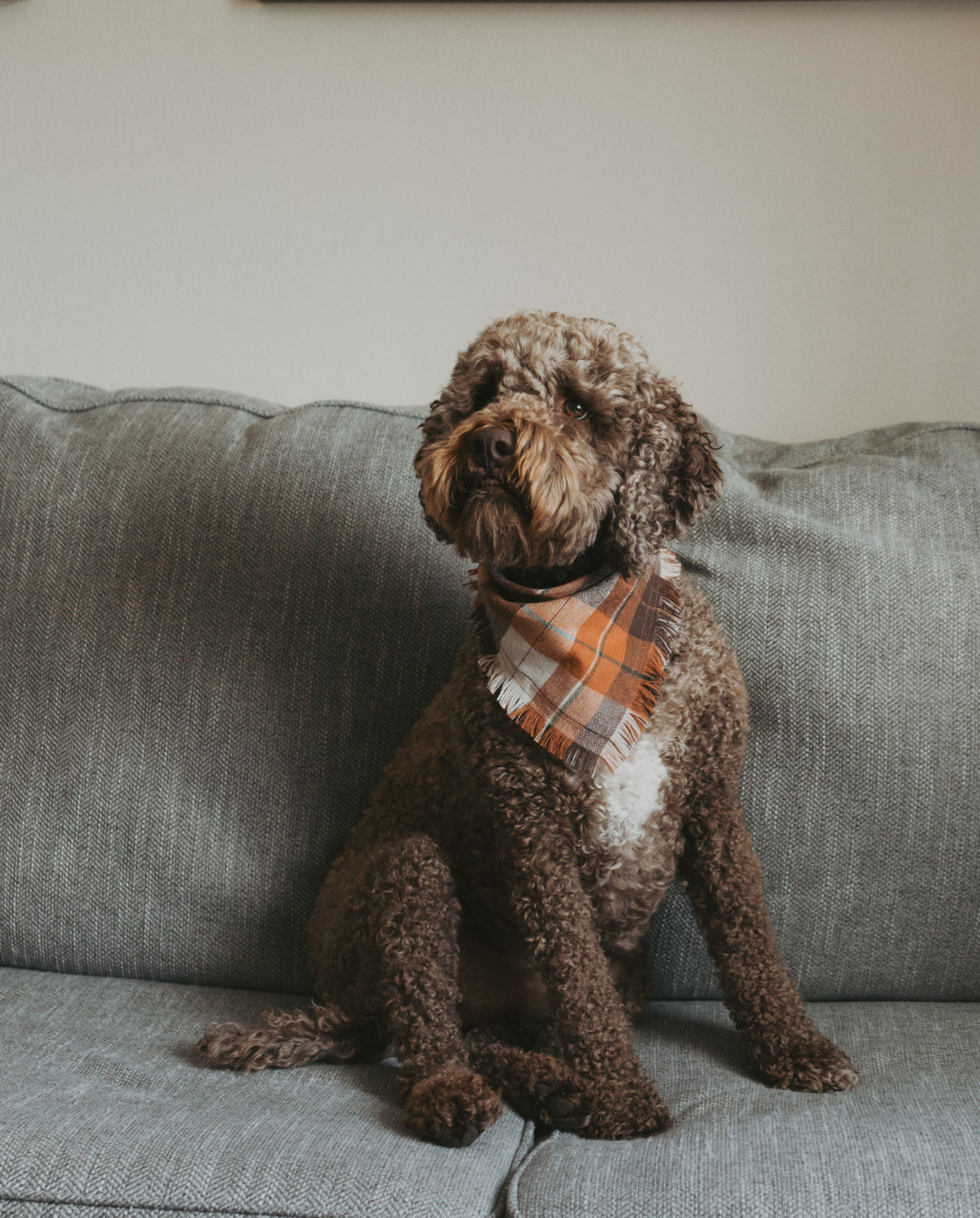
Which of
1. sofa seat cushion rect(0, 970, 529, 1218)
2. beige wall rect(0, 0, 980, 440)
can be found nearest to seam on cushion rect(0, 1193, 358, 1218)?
sofa seat cushion rect(0, 970, 529, 1218)

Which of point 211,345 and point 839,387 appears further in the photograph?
point 211,345

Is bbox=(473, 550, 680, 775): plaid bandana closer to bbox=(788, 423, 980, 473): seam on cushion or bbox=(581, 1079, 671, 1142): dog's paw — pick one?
bbox=(581, 1079, 671, 1142): dog's paw

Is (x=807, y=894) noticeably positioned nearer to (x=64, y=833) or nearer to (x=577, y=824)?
(x=577, y=824)

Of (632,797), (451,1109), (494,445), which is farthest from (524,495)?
(451,1109)

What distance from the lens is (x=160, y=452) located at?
1.42 meters

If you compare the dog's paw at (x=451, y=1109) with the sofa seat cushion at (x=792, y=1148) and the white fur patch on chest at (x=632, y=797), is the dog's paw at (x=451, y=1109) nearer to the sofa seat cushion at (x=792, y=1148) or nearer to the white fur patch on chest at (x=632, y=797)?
the sofa seat cushion at (x=792, y=1148)

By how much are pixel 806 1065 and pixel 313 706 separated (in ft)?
2.44

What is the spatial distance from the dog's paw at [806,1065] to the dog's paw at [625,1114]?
142mm

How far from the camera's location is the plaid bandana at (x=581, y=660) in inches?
41.5

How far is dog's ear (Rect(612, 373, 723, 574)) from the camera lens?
103cm

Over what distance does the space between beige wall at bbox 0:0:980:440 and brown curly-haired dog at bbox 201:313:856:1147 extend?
2.25 feet

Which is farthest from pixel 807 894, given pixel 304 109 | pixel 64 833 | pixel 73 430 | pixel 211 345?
pixel 304 109

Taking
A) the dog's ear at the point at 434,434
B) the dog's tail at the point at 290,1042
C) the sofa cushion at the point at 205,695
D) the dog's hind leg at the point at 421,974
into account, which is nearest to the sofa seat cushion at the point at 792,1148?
the dog's hind leg at the point at 421,974

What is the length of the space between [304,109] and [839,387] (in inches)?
41.7
